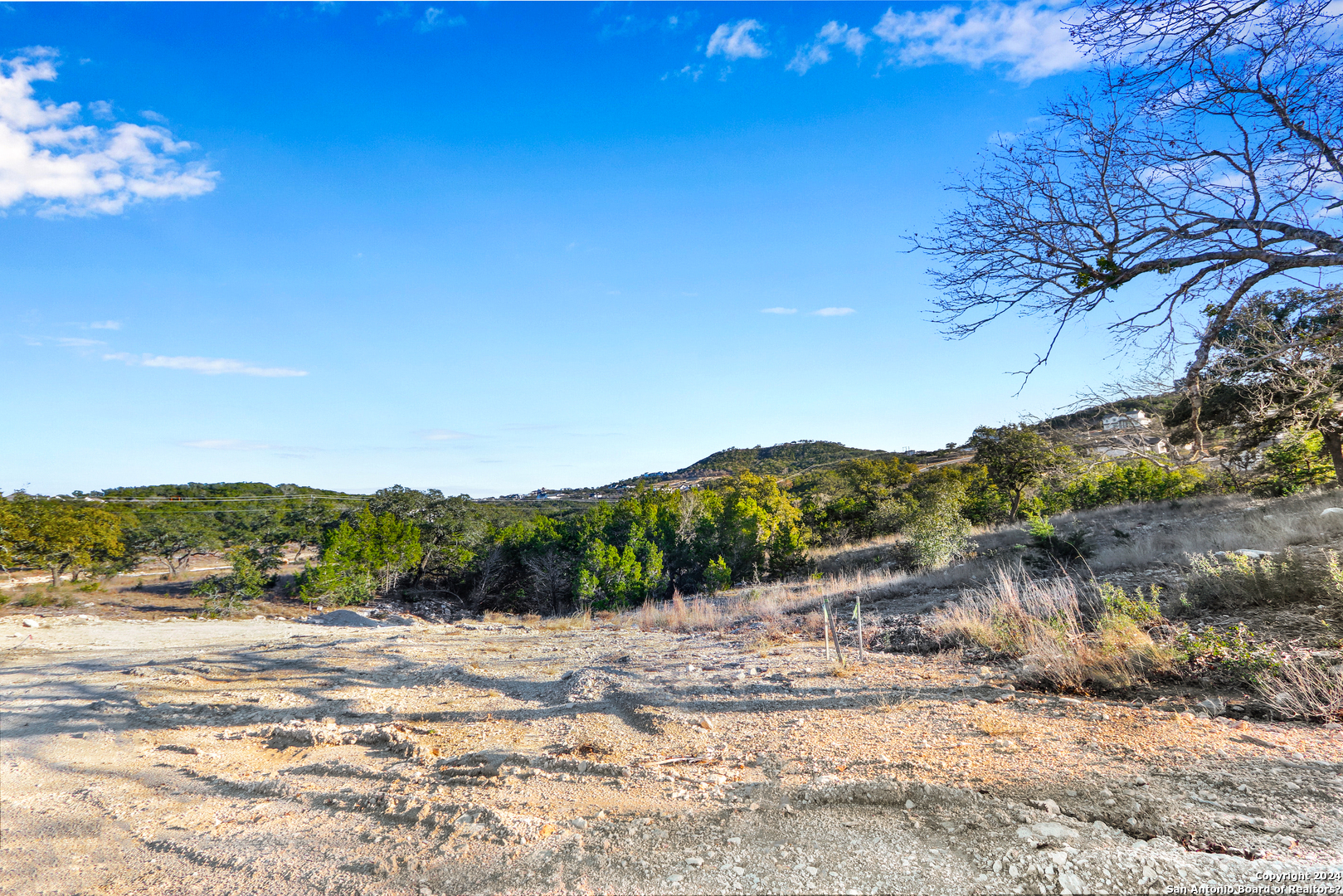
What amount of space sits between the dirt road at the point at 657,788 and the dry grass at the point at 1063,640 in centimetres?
36

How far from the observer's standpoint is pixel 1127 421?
5.36 m

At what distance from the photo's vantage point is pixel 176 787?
385 cm

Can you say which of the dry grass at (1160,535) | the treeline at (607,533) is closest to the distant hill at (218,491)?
the treeline at (607,533)

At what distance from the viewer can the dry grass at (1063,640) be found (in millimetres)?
4457

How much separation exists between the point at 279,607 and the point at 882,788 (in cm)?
2420

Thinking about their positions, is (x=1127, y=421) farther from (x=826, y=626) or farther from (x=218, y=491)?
(x=218, y=491)

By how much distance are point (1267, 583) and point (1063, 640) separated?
104 inches

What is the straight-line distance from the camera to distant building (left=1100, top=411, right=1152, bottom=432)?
530cm

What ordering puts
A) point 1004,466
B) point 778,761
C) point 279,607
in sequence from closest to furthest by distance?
point 778,761, point 279,607, point 1004,466

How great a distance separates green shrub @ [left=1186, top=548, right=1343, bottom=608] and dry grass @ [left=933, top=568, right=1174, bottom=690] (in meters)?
1.00

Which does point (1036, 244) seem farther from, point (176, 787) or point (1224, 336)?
point (176, 787)

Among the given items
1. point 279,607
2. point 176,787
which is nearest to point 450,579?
point 279,607

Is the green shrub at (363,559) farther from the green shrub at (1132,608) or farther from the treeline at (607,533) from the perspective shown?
the green shrub at (1132,608)

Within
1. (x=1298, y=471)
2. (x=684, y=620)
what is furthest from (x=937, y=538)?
(x=1298, y=471)
